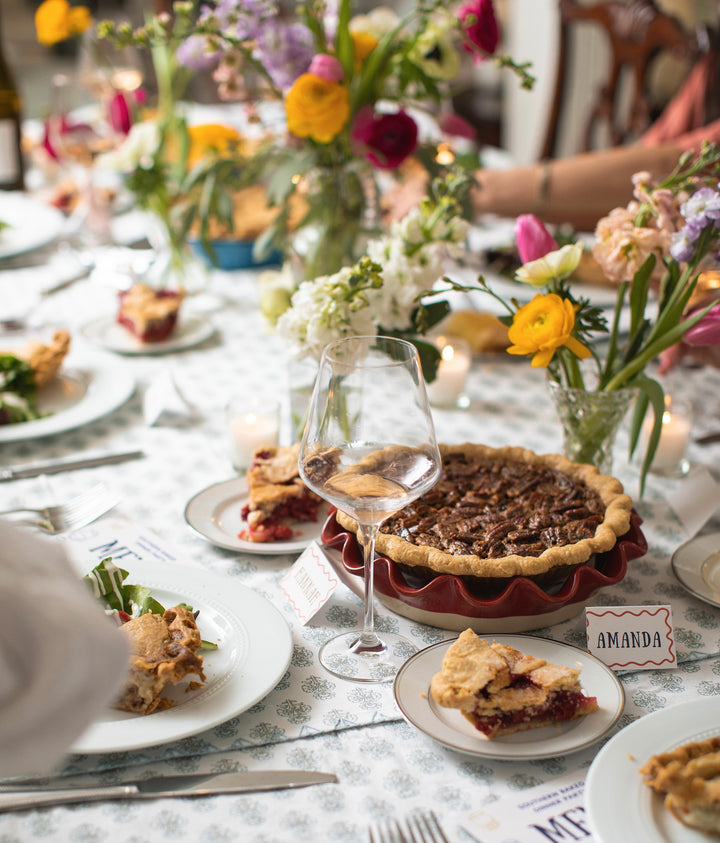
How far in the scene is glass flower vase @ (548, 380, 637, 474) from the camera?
113cm

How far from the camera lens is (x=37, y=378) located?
4.82ft

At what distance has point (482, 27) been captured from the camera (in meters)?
1.36

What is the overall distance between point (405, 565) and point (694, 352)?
0.80 metres

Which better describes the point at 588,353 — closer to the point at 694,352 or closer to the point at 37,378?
the point at 694,352

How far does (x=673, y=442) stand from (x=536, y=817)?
2.43ft

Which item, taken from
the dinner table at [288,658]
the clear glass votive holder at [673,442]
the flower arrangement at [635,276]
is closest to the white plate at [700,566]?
the dinner table at [288,658]

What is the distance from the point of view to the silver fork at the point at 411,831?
0.66 m

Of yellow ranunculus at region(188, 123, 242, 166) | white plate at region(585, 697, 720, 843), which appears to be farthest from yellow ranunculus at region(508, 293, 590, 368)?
yellow ranunculus at region(188, 123, 242, 166)

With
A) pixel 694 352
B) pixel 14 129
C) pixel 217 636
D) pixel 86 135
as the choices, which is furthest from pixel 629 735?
pixel 14 129

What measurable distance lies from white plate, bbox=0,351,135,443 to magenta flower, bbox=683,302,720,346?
2.94 feet

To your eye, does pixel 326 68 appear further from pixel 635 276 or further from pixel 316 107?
pixel 635 276

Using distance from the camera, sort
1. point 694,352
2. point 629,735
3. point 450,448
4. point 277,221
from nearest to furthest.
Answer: point 629,735 < point 450,448 < point 694,352 < point 277,221

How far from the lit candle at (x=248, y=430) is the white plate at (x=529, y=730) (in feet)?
1.70

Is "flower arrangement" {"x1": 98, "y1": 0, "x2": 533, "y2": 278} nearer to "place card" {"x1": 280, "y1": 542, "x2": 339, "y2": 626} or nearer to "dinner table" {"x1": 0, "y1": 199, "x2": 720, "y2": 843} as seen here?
"dinner table" {"x1": 0, "y1": 199, "x2": 720, "y2": 843}
